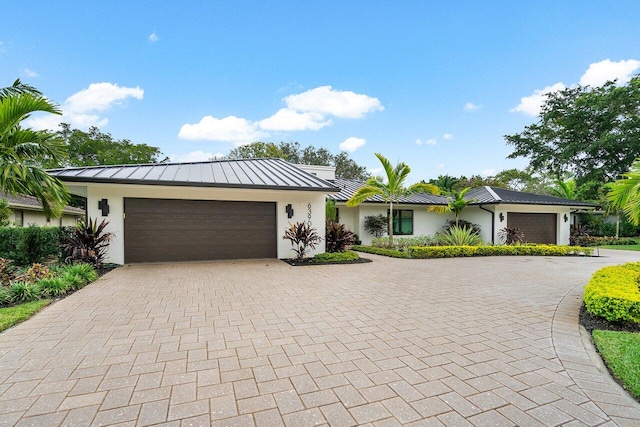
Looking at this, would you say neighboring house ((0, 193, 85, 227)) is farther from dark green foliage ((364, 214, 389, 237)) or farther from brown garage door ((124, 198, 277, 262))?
dark green foliage ((364, 214, 389, 237))

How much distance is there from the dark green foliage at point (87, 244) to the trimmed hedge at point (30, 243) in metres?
0.75

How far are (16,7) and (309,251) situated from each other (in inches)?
443

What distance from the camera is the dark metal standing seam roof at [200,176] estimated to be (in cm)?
836

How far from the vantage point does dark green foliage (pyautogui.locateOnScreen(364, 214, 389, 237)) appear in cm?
1585

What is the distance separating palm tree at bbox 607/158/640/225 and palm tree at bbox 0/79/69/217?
38.2 ft

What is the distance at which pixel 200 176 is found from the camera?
968cm

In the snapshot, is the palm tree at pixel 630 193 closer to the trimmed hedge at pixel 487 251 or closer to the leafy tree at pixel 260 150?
the trimmed hedge at pixel 487 251

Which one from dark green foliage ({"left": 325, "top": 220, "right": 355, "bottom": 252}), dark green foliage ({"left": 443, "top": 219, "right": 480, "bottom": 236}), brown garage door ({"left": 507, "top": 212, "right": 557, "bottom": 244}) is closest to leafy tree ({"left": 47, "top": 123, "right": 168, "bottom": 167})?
dark green foliage ({"left": 325, "top": 220, "right": 355, "bottom": 252})

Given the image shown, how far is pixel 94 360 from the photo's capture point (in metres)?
3.03

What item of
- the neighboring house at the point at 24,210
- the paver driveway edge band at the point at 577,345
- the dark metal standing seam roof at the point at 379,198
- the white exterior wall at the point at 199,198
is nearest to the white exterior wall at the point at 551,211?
the dark metal standing seam roof at the point at 379,198

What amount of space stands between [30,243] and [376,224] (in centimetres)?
1359

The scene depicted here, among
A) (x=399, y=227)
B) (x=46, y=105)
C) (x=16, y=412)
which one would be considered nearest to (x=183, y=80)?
(x=46, y=105)

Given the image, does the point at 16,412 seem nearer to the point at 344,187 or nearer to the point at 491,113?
the point at 344,187

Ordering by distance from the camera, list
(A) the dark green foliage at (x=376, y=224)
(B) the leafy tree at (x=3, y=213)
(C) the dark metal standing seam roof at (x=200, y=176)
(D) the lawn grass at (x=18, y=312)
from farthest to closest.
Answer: (A) the dark green foliage at (x=376, y=224)
(B) the leafy tree at (x=3, y=213)
(C) the dark metal standing seam roof at (x=200, y=176)
(D) the lawn grass at (x=18, y=312)
